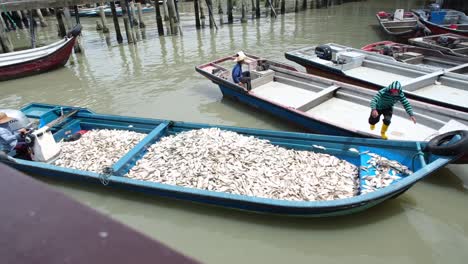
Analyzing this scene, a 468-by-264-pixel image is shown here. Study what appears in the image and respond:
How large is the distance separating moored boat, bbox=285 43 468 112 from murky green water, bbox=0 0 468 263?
7.82 ft

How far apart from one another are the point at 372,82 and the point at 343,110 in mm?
1482

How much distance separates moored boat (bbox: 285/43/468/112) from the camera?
780cm

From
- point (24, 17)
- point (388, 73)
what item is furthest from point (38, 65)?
point (24, 17)

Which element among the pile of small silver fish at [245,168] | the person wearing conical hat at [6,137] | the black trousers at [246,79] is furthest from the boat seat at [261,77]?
the person wearing conical hat at [6,137]

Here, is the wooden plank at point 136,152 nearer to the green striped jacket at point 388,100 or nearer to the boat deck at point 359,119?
the boat deck at point 359,119

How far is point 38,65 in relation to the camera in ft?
45.8

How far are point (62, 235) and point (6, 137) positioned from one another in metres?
6.35

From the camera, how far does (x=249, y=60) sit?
9945 mm

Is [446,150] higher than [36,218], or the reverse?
[36,218]

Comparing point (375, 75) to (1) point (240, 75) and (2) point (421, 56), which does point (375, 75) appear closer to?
(2) point (421, 56)

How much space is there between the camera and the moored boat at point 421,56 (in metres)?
10.1

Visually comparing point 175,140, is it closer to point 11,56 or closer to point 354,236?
point 354,236

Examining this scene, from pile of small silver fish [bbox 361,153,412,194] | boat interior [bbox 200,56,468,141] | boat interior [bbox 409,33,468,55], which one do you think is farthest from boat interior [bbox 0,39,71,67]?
boat interior [bbox 409,33,468,55]

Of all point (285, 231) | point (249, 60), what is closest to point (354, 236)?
point (285, 231)
